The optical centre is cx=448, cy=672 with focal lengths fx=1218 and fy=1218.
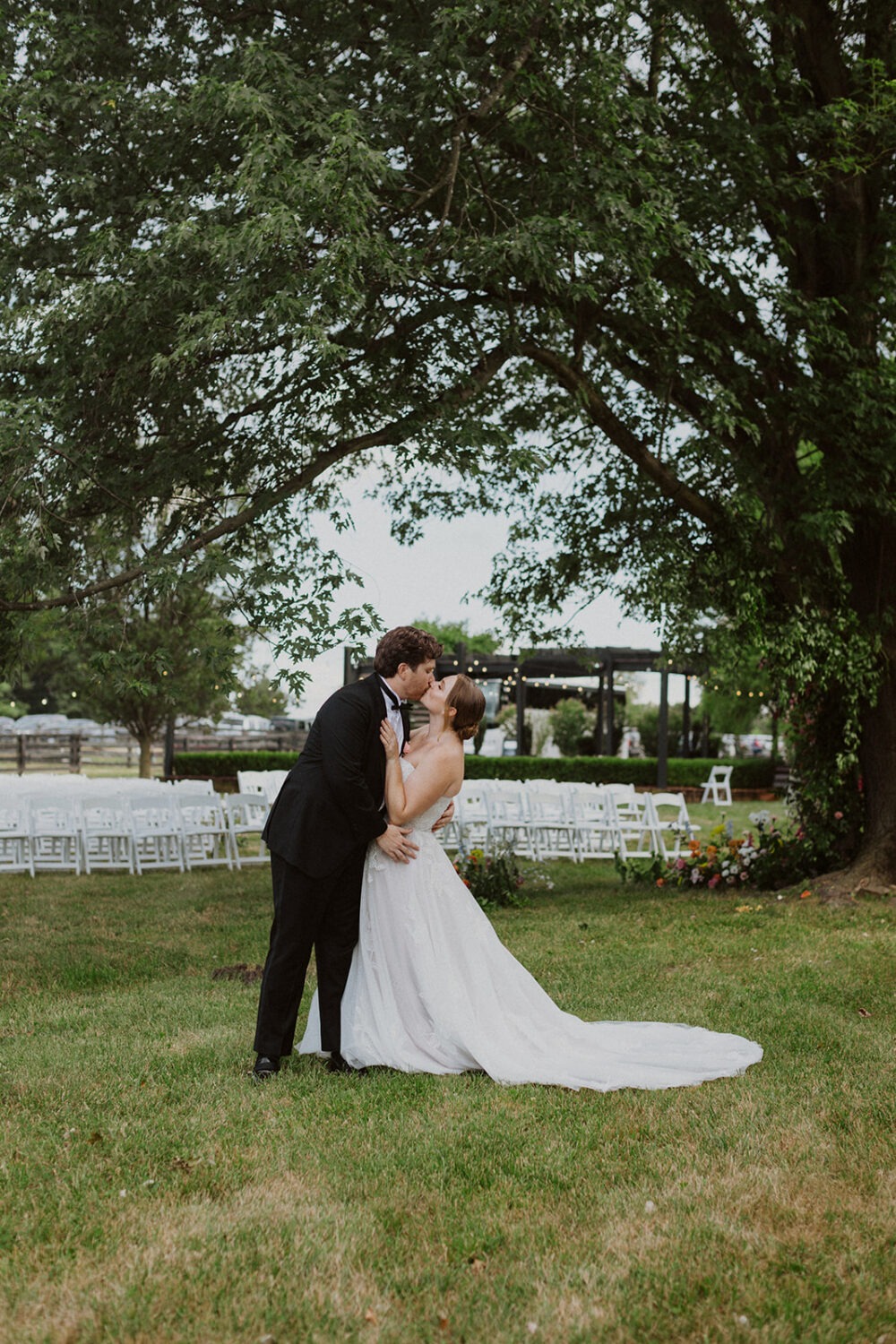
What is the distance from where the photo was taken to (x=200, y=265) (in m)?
7.73

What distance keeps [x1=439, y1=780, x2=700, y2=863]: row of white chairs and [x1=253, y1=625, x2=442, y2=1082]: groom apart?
7.28m

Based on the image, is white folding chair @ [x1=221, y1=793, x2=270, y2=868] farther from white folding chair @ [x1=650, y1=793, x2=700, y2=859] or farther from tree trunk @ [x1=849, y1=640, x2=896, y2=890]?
tree trunk @ [x1=849, y1=640, x2=896, y2=890]

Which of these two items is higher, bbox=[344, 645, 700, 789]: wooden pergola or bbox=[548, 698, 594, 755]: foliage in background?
bbox=[344, 645, 700, 789]: wooden pergola

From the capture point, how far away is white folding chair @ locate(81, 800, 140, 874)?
1334 cm

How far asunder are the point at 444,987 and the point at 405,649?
4.81 feet

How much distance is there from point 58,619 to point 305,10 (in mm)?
4952

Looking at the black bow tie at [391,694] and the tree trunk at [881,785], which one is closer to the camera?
the black bow tie at [391,694]

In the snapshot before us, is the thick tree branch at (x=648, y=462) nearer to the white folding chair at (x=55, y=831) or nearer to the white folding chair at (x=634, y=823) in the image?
the white folding chair at (x=634, y=823)

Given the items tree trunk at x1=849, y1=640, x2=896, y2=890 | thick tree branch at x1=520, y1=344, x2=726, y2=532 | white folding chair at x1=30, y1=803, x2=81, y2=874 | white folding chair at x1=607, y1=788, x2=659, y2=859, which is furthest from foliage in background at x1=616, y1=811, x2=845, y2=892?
white folding chair at x1=30, y1=803, x2=81, y2=874

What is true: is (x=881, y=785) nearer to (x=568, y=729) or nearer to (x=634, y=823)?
(x=634, y=823)

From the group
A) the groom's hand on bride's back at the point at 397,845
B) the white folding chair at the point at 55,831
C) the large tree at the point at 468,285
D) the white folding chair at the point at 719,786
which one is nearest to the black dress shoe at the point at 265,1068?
the groom's hand on bride's back at the point at 397,845

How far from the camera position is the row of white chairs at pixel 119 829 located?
13.3 metres

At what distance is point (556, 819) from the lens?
14.3 meters

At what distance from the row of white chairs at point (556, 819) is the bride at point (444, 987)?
703cm
